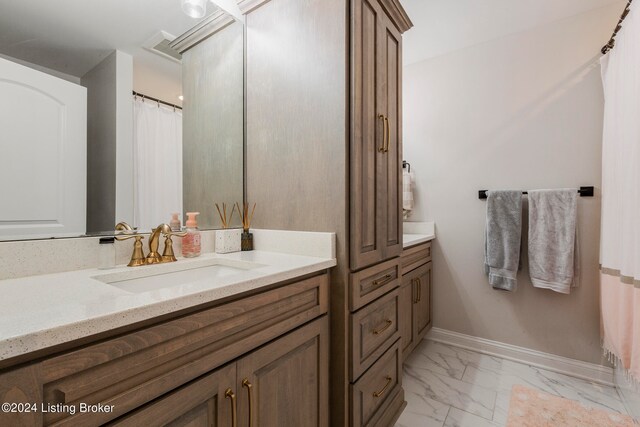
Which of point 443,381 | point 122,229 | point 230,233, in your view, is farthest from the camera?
point 443,381

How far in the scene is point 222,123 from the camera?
1417mm

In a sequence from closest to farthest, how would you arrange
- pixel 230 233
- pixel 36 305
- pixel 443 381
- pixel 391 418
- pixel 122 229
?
pixel 36 305
pixel 122 229
pixel 230 233
pixel 391 418
pixel 443 381

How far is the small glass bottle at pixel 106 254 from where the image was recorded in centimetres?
92

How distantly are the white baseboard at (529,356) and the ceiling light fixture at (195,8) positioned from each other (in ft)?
8.63

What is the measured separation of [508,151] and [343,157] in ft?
5.32

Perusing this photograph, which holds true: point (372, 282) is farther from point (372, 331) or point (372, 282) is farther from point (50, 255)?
point (50, 255)

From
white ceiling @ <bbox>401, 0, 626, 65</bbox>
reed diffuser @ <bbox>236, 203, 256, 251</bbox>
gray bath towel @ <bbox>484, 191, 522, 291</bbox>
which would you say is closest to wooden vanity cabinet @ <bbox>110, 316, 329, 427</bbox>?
reed diffuser @ <bbox>236, 203, 256, 251</bbox>

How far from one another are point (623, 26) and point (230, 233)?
2.28 meters

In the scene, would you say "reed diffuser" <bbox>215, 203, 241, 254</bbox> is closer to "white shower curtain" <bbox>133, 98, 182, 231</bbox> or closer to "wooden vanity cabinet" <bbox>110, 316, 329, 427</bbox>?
"white shower curtain" <bbox>133, 98, 182, 231</bbox>

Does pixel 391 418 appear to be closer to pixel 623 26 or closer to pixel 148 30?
pixel 148 30

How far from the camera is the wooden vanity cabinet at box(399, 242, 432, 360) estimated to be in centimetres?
180

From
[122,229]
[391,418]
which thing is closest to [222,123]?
[122,229]

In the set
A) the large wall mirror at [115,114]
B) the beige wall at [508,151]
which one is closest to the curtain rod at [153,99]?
the large wall mirror at [115,114]

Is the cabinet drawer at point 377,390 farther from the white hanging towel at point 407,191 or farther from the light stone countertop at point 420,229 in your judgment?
the white hanging towel at point 407,191
